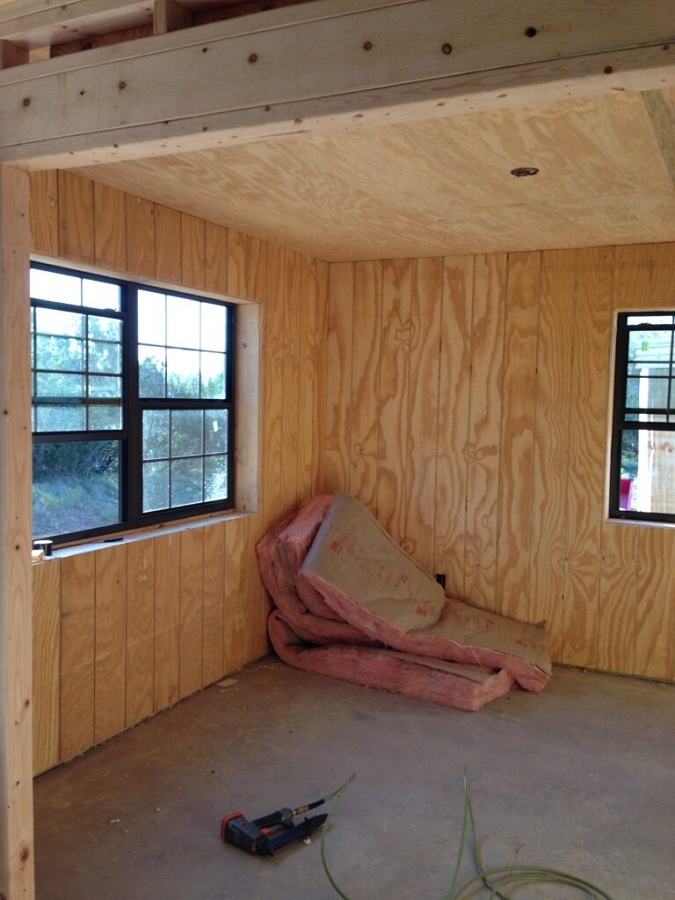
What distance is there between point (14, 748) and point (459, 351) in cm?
336

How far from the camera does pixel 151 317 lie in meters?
3.63

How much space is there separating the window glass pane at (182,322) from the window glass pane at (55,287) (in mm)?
617

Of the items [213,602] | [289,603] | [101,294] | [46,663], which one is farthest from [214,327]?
[46,663]


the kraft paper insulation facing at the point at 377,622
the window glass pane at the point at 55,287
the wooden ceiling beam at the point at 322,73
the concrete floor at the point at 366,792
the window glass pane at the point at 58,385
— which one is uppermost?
the wooden ceiling beam at the point at 322,73

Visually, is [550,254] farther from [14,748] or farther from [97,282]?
[14,748]

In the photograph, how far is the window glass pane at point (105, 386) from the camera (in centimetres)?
329

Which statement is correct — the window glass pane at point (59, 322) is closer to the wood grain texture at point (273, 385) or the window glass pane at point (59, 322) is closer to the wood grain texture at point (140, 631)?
the wood grain texture at point (140, 631)

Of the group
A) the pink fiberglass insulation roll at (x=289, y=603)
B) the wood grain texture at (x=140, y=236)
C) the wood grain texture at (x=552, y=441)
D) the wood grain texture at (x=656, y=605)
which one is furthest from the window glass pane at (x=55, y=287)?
the wood grain texture at (x=656, y=605)

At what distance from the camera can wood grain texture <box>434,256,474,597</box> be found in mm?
4543

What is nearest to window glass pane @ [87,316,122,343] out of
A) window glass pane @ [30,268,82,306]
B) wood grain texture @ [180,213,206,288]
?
window glass pane @ [30,268,82,306]

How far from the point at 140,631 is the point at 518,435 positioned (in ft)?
8.06

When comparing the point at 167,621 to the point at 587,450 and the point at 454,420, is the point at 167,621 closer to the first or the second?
the point at 454,420

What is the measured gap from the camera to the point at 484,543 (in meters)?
4.56

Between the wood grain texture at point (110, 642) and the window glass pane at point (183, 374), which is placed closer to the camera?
the wood grain texture at point (110, 642)
